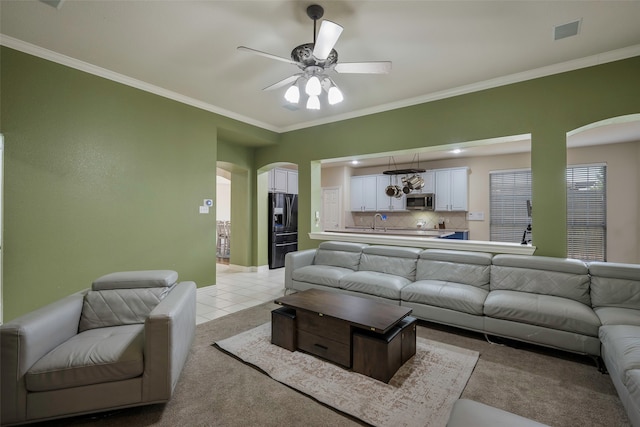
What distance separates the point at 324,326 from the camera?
99.7 inches

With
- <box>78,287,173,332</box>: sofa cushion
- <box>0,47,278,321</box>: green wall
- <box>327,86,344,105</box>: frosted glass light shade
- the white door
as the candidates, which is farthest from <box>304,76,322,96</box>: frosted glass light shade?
the white door

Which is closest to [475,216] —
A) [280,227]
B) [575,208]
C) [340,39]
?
[575,208]

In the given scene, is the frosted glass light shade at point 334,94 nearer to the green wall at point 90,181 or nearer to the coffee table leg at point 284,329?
the coffee table leg at point 284,329

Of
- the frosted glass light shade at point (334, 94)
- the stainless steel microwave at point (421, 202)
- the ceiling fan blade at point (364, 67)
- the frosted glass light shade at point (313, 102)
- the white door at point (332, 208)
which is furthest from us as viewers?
the white door at point (332, 208)

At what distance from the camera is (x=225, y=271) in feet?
20.9

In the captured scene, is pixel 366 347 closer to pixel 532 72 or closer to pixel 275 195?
pixel 532 72

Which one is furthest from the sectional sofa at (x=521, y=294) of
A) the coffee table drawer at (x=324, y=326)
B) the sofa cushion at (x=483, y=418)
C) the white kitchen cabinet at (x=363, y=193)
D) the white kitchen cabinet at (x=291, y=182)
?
the white kitchen cabinet at (x=363, y=193)

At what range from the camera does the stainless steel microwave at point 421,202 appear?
296 inches

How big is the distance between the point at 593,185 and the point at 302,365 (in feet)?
23.4

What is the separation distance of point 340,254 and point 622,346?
3.08m

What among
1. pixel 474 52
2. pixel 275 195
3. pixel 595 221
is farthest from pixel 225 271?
pixel 595 221

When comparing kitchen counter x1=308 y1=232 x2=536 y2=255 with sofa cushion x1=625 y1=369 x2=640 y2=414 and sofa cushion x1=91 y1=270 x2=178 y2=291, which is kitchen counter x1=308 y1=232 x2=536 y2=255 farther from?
sofa cushion x1=91 y1=270 x2=178 y2=291

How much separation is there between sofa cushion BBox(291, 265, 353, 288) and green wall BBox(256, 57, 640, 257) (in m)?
2.02

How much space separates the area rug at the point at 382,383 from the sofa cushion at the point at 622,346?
911 mm
